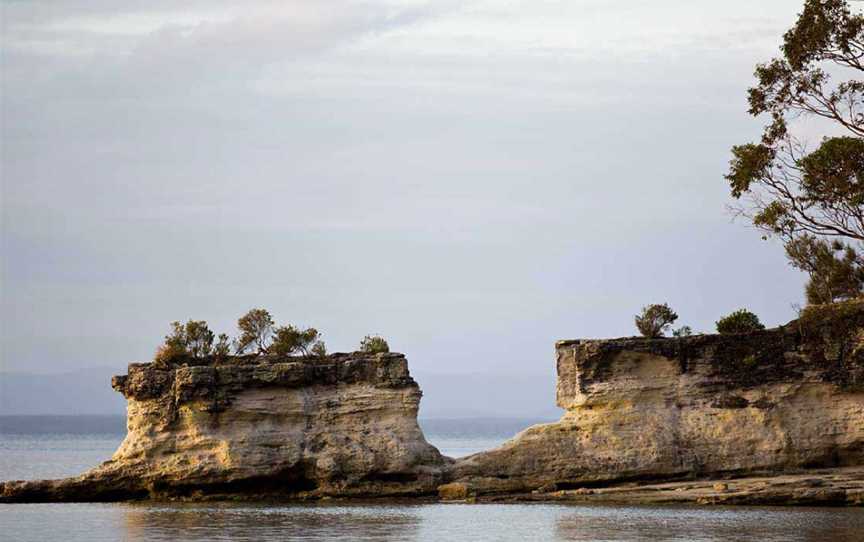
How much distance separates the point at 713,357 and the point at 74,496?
21869mm

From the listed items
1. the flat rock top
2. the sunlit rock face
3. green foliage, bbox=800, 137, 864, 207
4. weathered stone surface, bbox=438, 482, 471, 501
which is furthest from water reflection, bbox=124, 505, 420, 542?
green foliage, bbox=800, 137, 864, 207

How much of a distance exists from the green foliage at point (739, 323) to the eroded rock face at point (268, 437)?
10637 millimetres

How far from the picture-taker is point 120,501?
4647 centimetres

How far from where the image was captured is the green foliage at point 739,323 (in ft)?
153

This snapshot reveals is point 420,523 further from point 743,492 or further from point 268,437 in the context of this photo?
point 743,492

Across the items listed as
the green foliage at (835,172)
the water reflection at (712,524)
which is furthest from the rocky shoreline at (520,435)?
the green foliage at (835,172)

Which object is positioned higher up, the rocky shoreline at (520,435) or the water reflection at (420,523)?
the rocky shoreline at (520,435)

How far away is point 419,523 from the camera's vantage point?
40219mm

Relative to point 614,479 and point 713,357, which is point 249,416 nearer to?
point 614,479

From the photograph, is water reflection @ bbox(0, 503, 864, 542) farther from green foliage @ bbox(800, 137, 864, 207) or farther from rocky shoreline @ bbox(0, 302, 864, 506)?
green foliage @ bbox(800, 137, 864, 207)

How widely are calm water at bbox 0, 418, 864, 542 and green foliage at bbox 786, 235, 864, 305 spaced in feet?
25.9

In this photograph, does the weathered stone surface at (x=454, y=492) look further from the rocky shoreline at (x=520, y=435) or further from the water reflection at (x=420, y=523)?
the water reflection at (x=420, y=523)

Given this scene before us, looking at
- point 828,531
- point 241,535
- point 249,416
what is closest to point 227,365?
point 249,416

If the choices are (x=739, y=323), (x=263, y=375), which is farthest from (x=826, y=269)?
(x=263, y=375)
